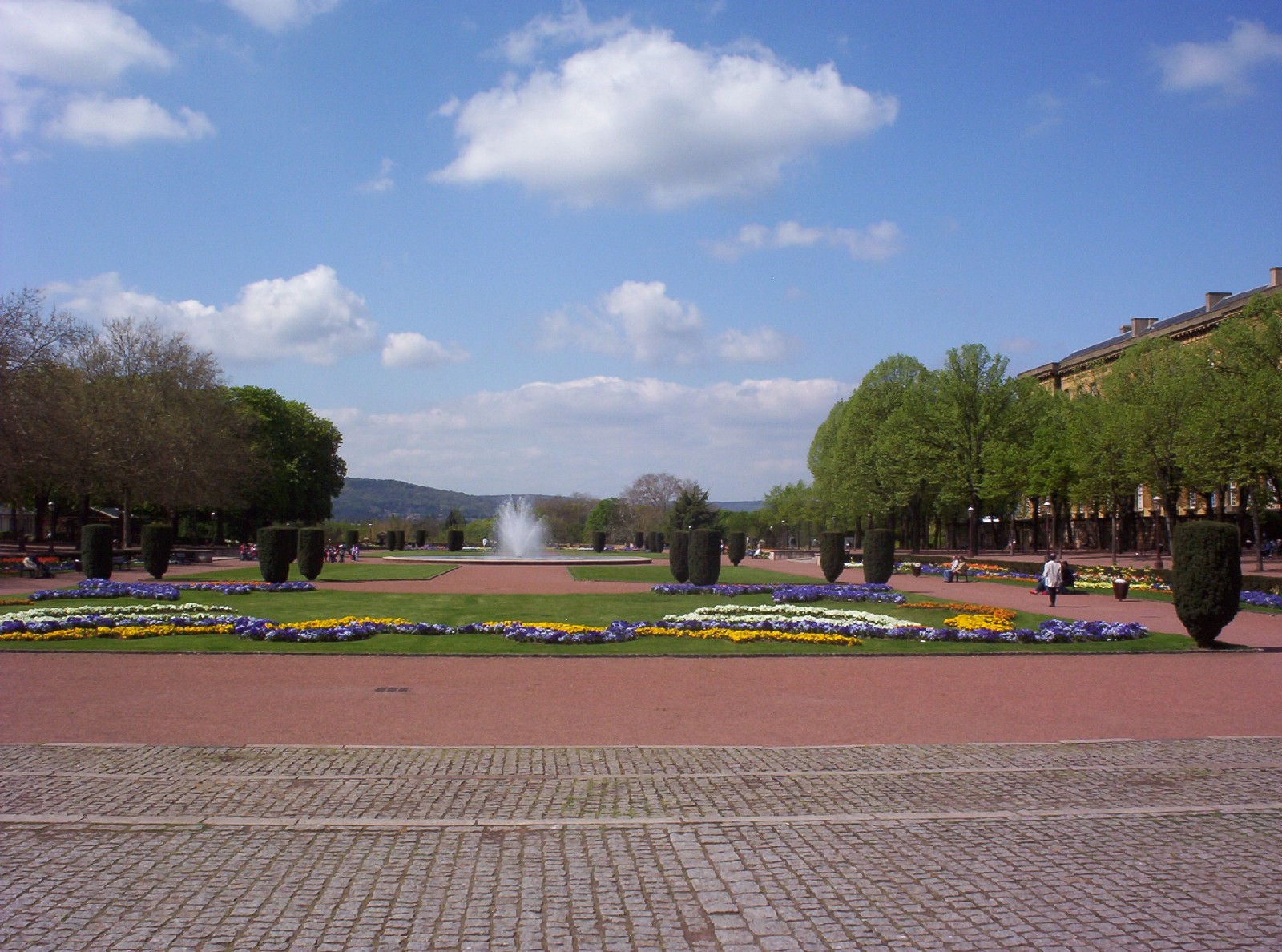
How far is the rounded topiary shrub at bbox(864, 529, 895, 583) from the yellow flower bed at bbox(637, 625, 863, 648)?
516 inches

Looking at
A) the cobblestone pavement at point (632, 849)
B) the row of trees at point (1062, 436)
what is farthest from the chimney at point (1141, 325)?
the cobblestone pavement at point (632, 849)

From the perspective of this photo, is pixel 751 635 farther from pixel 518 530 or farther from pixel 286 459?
pixel 286 459

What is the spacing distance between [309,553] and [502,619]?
13.4m

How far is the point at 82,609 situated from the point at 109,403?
29.7m

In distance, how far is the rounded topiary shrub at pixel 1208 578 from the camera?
1641cm

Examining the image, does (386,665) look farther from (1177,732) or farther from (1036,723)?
(1177,732)

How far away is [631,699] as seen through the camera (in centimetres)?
1158

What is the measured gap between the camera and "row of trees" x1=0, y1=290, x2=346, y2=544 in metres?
37.6

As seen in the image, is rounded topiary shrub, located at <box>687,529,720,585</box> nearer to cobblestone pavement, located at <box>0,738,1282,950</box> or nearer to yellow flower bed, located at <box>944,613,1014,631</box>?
yellow flower bed, located at <box>944,613,1014,631</box>

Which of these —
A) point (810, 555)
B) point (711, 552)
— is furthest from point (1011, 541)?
point (711, 552)

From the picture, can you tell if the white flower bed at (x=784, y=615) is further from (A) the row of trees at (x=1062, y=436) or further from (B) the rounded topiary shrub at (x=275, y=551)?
(A) the row of trees at (x=1062, y=436)

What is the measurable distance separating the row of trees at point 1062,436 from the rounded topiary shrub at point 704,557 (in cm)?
2327

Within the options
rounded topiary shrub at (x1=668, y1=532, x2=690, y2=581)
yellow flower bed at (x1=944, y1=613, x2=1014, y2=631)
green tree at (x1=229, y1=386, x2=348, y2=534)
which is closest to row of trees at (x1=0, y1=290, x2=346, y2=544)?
green tree at (x1=229, y1=386, x2=348, y2=534)

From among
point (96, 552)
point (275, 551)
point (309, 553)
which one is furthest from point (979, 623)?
point (96, 552)
